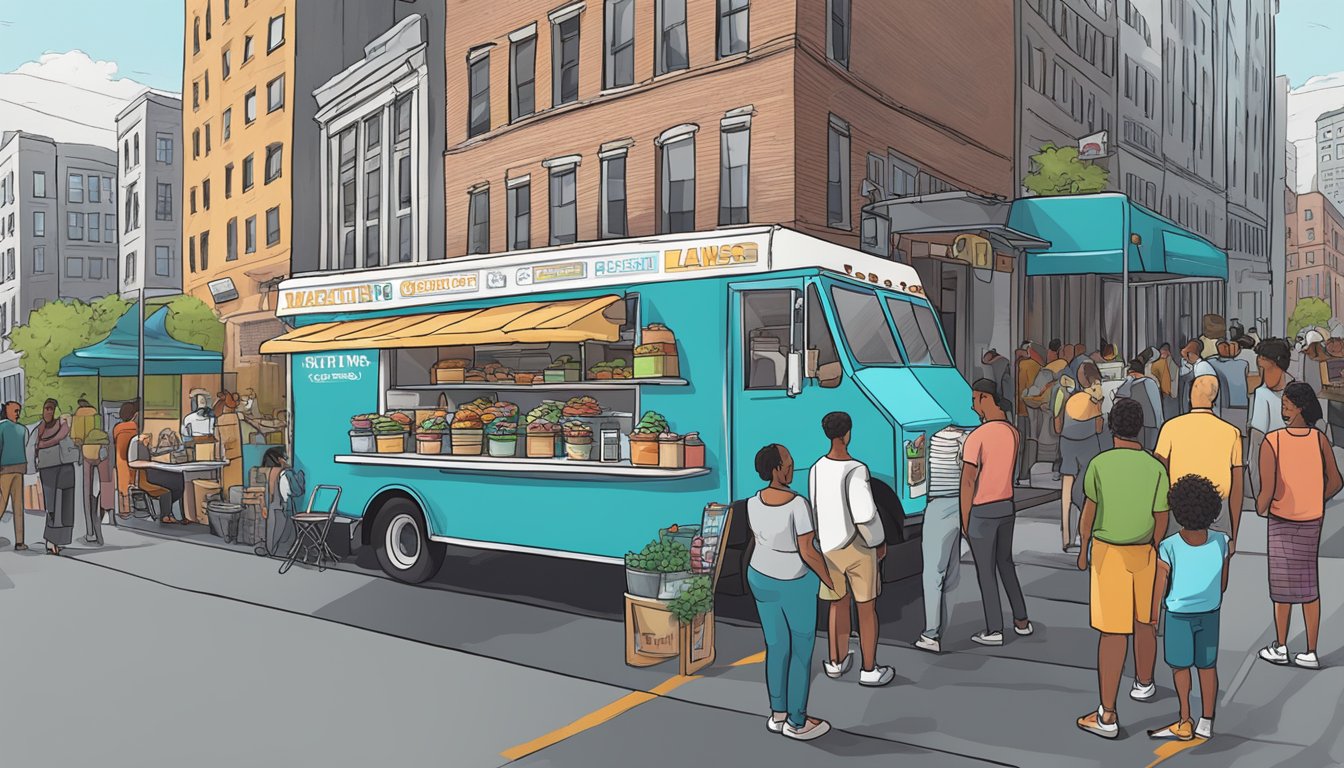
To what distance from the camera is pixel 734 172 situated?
51.1 feet

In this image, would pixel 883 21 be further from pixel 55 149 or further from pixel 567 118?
pixel 55 149

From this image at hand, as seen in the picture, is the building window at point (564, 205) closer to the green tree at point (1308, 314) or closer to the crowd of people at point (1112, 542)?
the crowd of people at point (1112, 542)

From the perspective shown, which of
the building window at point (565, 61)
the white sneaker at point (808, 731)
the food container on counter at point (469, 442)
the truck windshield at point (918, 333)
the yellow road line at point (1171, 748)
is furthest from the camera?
the building window at point (565, 61)

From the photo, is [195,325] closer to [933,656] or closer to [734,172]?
[734,172]

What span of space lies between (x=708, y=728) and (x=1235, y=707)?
3.10 m

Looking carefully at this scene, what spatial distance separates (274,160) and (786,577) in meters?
27.5

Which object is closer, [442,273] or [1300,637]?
[1300,637]

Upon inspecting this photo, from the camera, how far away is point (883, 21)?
1750cm

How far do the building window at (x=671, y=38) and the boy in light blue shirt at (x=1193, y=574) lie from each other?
12.8 metres

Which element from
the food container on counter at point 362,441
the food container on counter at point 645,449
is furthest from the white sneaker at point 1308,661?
the food container on counter at point 362,441

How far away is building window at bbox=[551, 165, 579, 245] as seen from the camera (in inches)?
719

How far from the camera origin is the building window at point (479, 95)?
20.2 metres

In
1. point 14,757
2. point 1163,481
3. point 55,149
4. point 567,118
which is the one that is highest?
point 55,149

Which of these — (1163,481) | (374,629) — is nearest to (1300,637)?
(1163,481)
